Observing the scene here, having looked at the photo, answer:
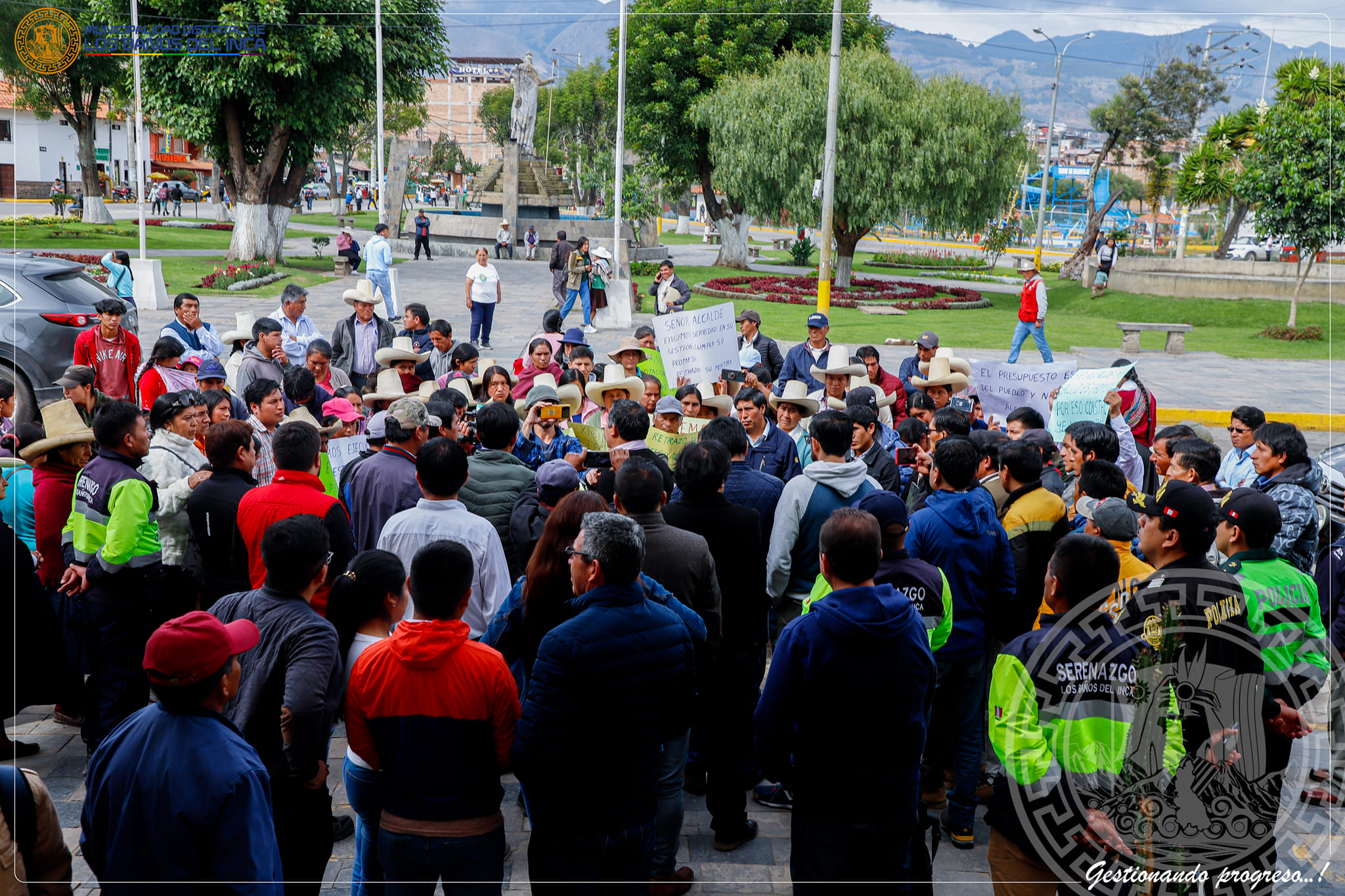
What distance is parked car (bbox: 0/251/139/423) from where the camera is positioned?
32.9 ft

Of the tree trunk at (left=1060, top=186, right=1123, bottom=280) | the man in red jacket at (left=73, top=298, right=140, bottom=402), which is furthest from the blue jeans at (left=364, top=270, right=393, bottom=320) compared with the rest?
the tree trunk at (left=1060, top=186, right=1123, bottom=280)

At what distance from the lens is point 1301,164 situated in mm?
22672

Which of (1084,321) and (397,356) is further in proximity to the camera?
(1084,321)

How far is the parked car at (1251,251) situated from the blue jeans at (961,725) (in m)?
41.5

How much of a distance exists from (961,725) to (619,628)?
7.54ft

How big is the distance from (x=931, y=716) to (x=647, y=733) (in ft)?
6.97

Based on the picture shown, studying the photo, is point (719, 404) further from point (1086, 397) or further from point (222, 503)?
point (222, 503)

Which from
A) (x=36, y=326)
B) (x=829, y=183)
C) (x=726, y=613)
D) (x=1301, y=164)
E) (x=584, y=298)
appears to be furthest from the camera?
(x=1301, y=164)

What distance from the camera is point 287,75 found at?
2600 centimetres

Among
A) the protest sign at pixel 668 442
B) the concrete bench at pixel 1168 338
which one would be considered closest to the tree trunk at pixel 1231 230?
the concrete bench at pixel 1168 338

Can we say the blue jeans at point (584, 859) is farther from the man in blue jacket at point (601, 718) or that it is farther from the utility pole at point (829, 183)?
the utility pole at point (829, 183)

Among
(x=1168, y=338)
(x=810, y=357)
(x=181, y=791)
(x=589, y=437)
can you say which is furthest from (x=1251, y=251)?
(x=181, y=791)

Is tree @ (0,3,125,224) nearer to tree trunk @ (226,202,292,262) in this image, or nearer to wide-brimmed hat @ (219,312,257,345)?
tree trunk @ (226,202,292,262)

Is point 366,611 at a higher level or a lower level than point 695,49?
lower
